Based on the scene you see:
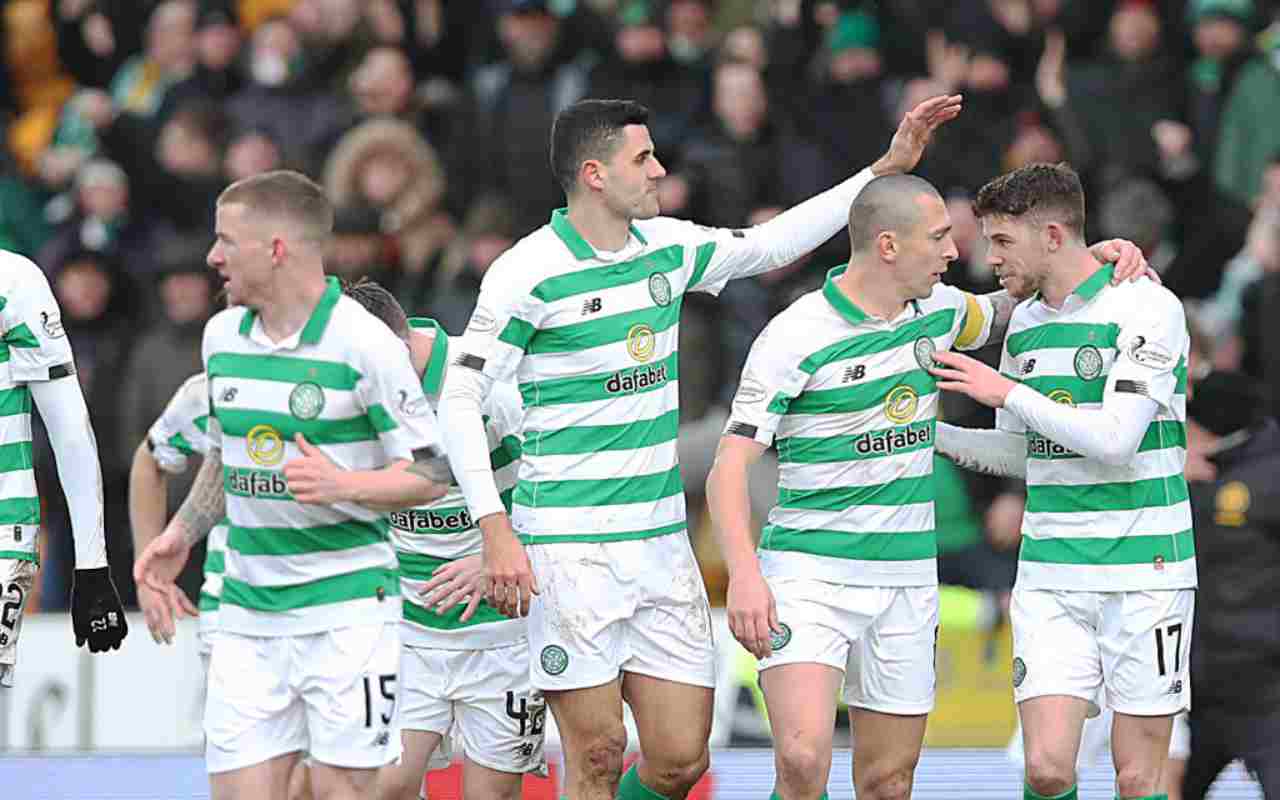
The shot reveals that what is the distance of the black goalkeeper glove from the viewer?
7633 mm

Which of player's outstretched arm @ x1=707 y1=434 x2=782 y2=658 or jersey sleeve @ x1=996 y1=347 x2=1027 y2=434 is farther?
jersey sleeve @ x1=996 y1=347 x2=1027 y2=434

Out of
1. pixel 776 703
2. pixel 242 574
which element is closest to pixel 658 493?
pixel 776 703

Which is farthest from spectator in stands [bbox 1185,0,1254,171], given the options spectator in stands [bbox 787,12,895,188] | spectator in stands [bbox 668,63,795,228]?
spectator in stands [bbox 668,63,795,228]

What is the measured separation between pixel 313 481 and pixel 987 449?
2556 millimetres

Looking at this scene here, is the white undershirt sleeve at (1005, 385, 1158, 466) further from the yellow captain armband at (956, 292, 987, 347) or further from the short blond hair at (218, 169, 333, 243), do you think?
the short blond hair at (218, 169, 333, 243)

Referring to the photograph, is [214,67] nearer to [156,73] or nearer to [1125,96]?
[156,73]

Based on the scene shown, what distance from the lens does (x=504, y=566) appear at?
282 inches

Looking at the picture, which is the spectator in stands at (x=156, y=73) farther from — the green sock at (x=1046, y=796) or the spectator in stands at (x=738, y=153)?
the green sock at (x=1046, y=796)

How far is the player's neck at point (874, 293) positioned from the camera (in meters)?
7.73

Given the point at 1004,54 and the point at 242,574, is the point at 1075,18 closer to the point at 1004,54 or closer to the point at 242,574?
the point at 1004,54

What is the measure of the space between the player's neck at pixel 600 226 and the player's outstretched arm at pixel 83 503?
1.65m

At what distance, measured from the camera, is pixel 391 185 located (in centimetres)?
1326

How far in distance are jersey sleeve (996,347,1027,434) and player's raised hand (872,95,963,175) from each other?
0.69m

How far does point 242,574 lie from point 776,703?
1.74 m
